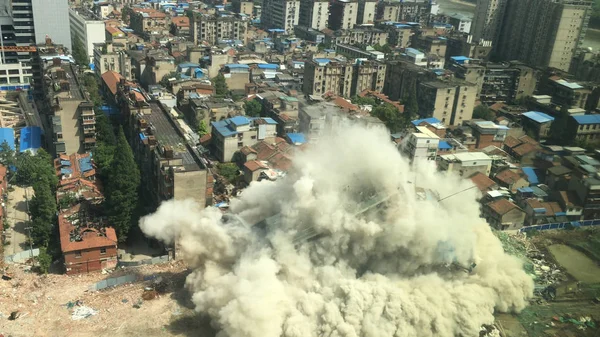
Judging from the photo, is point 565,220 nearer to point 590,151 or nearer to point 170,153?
point 590,151

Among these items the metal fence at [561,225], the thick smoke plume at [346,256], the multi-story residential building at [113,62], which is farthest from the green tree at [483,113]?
the multi-story residential building at [113,62]

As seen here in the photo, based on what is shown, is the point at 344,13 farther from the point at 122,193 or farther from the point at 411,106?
the point at 122,193

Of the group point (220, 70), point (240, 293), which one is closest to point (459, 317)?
point (240, 293)

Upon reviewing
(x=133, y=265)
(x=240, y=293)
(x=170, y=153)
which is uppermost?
(x=170, y=153)

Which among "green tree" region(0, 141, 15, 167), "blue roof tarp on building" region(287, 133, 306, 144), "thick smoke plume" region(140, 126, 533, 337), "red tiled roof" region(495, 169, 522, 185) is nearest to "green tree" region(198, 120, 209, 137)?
"blue roof tarp on building" region(287, 133, 306, 144)

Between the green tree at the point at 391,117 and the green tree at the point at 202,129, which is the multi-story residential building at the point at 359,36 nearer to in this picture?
the green tree at the point at 391,117

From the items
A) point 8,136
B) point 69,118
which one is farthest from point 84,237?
point 8,136

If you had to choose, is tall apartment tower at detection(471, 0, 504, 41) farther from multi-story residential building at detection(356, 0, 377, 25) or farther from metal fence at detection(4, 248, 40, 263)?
metal fence at detection(4, 248, 40, 263)
